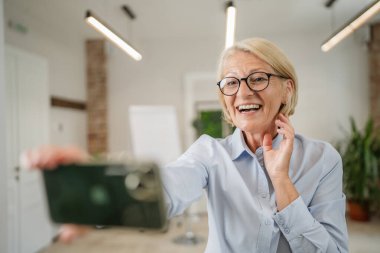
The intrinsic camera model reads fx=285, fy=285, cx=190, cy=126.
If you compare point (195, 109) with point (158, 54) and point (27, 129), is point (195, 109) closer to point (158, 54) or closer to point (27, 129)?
point (158, 54)

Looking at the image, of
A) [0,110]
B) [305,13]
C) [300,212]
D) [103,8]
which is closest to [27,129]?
[0,110]

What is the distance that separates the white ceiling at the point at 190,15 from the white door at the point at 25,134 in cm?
78

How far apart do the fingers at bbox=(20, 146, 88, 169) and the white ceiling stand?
3844 mm

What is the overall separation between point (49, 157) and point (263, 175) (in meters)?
0.70

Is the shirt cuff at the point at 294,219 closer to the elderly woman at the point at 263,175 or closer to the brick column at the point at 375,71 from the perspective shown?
the elderly woman at the point at 263,175

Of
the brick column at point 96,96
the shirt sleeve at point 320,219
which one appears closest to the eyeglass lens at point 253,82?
the shirt sleeve at point 320,219

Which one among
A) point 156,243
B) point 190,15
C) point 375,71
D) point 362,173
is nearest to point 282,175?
point 156,243

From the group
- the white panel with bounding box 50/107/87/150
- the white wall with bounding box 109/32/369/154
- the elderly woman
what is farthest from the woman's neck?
the white wall with bounding box 109/32/369/154

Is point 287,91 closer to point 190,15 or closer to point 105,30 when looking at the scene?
point 105,30

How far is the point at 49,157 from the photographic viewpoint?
41 centimetres

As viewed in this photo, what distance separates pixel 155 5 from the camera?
399 centimetres

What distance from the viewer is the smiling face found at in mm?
920

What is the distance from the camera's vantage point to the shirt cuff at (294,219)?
0.81 m

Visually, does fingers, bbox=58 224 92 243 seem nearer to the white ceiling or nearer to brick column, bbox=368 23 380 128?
the white ceiling
